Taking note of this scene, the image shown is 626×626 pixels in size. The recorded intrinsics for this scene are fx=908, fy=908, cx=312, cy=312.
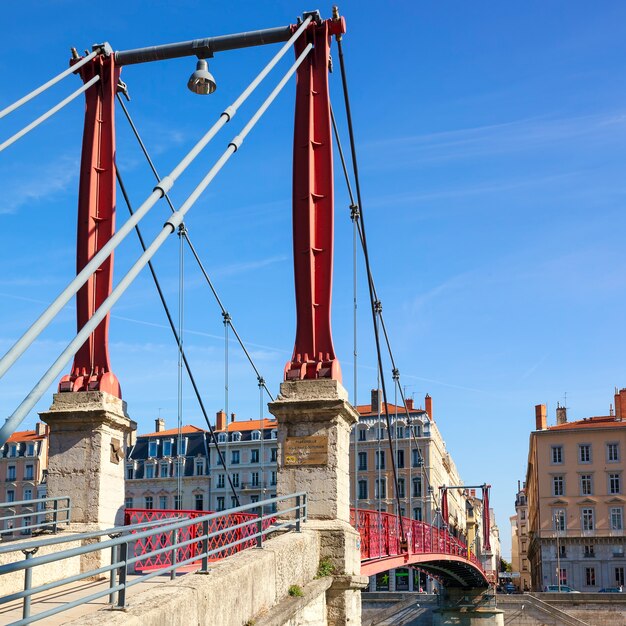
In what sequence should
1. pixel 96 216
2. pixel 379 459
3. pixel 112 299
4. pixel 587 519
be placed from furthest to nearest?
pixel 587 519
pixel 379 459
pixel 96 216
pixel 112 299

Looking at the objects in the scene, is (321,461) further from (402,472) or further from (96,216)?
(402,472)

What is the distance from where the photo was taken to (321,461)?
11086 mm

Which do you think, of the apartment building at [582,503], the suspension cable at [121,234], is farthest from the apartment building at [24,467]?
the suspension cable at [121,234]

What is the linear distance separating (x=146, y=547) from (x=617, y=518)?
55.9 m

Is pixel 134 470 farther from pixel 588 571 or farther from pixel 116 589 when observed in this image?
pixel 116 589

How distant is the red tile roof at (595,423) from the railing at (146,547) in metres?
52.6

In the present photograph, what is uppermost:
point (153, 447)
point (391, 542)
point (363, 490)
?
point (153, 447)

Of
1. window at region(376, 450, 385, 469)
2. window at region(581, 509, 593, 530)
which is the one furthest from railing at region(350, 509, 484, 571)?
window at region(581, 509, 593, 530)

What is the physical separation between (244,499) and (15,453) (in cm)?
1994

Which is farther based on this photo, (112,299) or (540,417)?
(540,417)

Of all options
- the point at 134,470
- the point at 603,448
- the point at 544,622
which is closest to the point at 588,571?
the point at 603,448

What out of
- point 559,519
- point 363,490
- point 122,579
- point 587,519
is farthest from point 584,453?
point 122,579

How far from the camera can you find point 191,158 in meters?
7.86

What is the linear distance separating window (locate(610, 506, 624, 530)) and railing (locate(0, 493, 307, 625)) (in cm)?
5127
